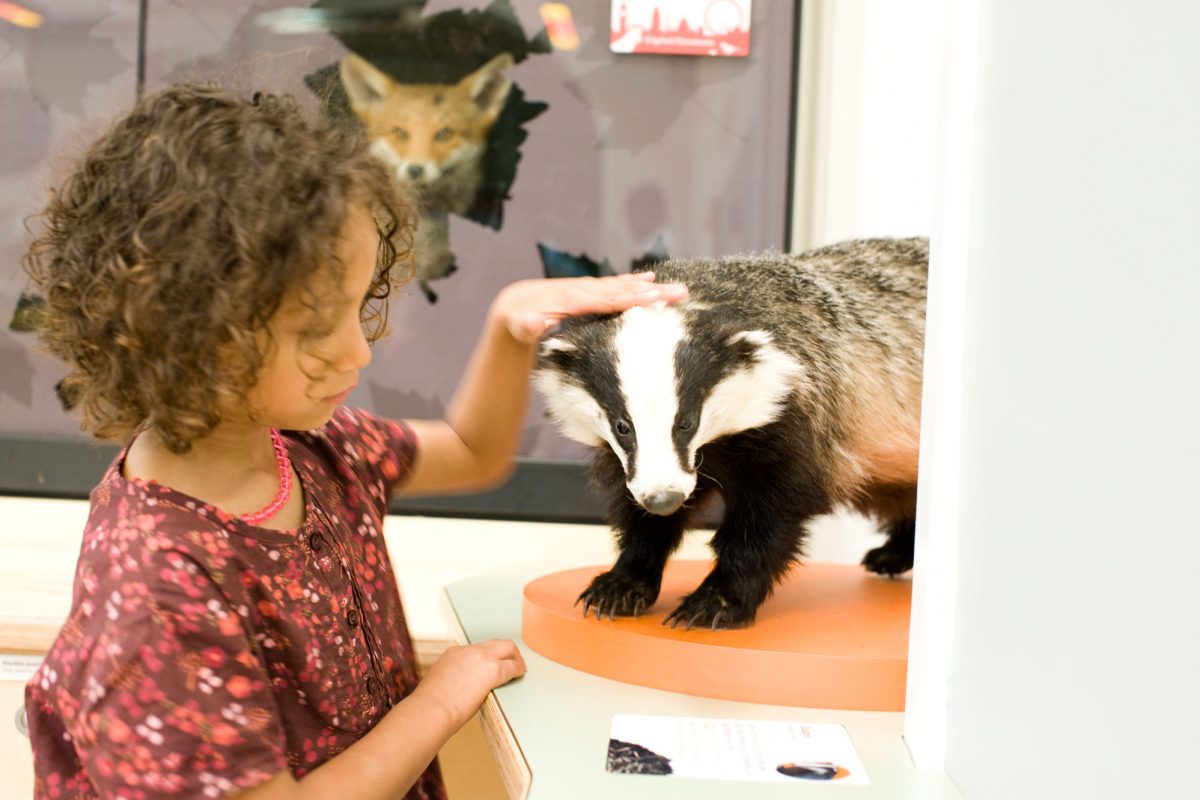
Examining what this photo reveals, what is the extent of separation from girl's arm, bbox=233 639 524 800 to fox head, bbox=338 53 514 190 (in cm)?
119

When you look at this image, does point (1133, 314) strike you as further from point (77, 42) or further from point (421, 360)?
point (77, 42)

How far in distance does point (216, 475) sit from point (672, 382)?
0.41 meters

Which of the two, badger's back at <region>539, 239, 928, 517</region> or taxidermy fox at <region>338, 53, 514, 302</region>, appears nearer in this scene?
badger's back at <region>539, 239, 928, 517</region>

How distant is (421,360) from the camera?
6.62 ft

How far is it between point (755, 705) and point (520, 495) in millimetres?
1174

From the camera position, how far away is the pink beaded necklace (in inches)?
32.8

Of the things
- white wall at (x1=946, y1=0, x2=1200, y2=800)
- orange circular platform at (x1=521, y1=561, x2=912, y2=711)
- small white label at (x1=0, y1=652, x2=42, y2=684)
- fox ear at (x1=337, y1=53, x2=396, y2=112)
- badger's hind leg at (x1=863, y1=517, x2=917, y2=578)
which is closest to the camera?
white wall at (x1=946, y1=0, x2=1200, y2=800)

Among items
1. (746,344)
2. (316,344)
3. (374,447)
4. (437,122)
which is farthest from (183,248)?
(437,122)

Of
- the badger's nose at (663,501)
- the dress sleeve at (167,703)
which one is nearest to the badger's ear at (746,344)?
the badger's nose at (663,501)

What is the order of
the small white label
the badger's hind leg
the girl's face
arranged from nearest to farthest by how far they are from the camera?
the girl's face < the badger's hind leg < the small white label

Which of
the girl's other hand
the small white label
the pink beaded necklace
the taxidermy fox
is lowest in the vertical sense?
the small white label

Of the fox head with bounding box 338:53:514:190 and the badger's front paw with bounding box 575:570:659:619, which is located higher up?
the fox head with bounding box 338:53:514:190

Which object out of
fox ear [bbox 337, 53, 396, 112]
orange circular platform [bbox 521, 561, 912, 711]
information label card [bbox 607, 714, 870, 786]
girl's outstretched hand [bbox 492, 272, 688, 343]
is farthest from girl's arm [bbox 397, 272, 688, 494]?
fox ear [bbox 337, 53, 396, 112]

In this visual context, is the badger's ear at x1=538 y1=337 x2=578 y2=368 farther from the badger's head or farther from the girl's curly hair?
the girl's curly hair
